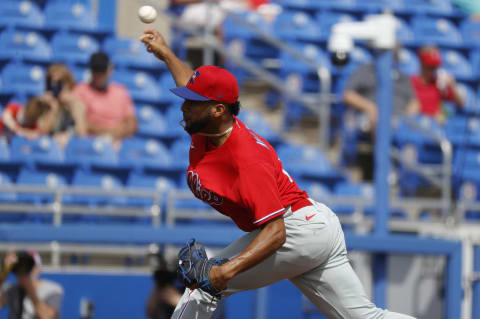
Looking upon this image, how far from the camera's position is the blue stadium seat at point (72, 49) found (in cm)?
798

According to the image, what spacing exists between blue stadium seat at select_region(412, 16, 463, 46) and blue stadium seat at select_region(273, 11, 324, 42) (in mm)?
1355

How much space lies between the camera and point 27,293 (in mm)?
4785

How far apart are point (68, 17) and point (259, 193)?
5.88 meters

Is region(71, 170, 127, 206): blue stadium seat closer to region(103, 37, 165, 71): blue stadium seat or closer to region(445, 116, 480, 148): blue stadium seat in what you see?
region(103, 37, 165, 71): blue stadium seat

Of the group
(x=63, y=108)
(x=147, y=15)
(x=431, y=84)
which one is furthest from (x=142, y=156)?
(x=147, y=15)

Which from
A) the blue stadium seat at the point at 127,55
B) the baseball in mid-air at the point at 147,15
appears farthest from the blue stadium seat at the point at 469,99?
the baseball in mid-air at the point at 147,15

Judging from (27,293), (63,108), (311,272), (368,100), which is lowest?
(27,293)

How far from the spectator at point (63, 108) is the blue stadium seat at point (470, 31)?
203 inches

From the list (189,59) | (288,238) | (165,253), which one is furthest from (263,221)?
(189,59)

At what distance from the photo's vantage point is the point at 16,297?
4793 millimetres

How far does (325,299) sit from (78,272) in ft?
7.19

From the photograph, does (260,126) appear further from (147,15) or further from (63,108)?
(147,15)

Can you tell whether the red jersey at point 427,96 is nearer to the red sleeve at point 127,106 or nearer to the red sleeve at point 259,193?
the red sleeve at point 127,106

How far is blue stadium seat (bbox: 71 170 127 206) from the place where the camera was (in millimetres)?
6672
